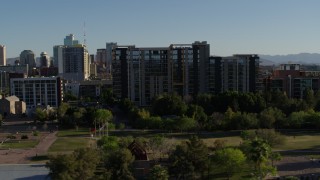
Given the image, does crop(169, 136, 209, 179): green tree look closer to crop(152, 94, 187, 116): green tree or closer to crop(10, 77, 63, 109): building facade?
crop(152, 94, 187, 116): green tree

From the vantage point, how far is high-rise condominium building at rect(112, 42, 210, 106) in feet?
189

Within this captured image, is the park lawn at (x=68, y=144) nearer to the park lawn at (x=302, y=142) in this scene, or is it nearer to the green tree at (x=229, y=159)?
the green tree at (x=229, y=159)

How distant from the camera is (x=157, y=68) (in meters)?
57.7

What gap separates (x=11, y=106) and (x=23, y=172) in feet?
105

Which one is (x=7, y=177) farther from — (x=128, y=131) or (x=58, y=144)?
(x=128, y=131)

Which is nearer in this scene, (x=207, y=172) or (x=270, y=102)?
(x=207, y=172)

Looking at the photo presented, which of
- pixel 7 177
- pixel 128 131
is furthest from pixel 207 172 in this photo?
pixel 128 131

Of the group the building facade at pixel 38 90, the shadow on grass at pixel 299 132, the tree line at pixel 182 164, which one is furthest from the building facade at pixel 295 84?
the tree line at pixel 182 164

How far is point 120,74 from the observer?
191 ft

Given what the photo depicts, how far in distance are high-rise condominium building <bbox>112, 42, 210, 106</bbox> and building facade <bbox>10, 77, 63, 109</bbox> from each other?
8.57 m

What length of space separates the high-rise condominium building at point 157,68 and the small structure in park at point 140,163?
31355mm

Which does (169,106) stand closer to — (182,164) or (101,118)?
(101,118)

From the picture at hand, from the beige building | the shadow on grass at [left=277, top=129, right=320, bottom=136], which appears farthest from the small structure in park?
the beige building

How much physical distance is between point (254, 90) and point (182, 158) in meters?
37.1
